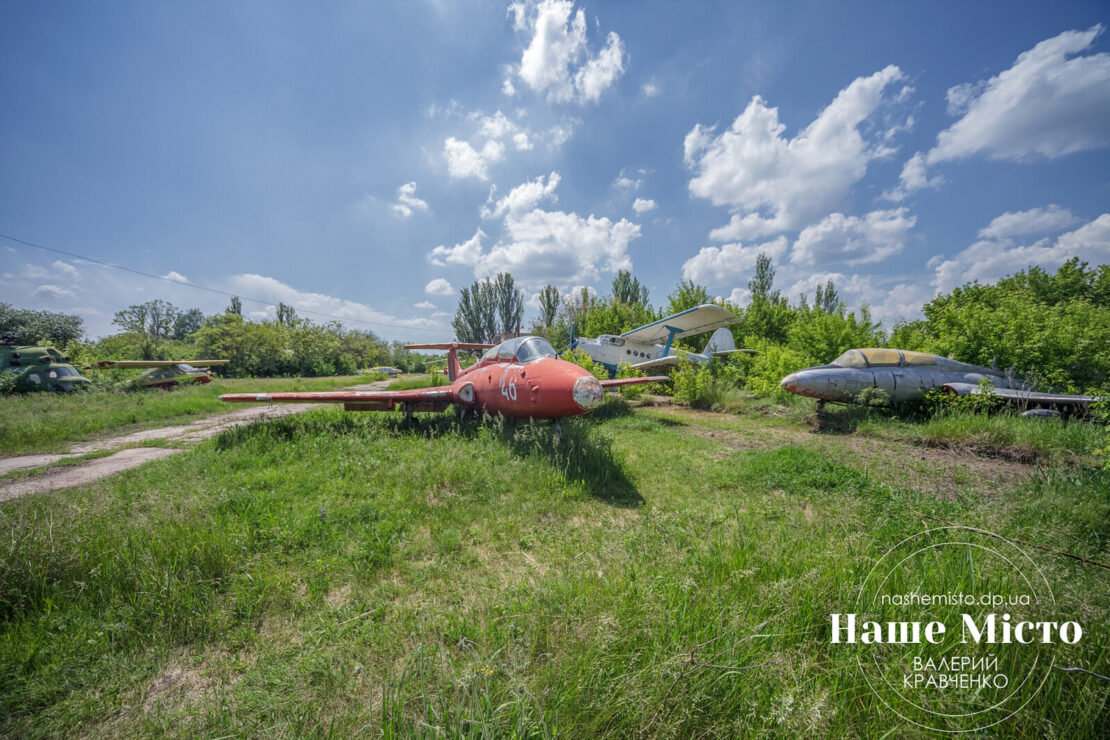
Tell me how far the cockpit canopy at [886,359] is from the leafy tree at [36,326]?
184 feet

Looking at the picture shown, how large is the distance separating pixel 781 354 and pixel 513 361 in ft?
33.7

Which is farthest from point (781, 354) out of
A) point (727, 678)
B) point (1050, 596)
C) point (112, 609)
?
point (112, 609)

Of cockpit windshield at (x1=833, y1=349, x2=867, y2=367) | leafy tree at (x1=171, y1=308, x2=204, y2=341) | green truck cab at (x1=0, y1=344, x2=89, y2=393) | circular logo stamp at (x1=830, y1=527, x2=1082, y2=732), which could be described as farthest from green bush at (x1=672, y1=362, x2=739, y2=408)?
leafy tree at (x1=171, y1=308, x2=204, y2=341)

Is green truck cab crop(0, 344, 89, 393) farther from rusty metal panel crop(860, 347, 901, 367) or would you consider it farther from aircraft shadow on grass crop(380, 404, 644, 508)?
rusty metal panel crop(860, 347, 901, 367)

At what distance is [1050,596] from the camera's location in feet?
5.86

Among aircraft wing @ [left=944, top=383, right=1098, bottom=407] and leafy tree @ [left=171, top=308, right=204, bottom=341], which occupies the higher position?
leafy tree @ [left=171, top=308, right=204, bottom=341]

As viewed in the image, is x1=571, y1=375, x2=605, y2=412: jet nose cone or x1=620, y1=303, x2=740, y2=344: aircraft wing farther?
x1=620, y1=303, x2=740, y2=344: aircraft wing

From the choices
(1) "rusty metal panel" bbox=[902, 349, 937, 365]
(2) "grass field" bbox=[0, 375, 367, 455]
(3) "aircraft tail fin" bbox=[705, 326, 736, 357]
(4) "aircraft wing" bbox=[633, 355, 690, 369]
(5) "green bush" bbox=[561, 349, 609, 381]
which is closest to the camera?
(2) "grass field" bbox=[0, 375, 367, 455]

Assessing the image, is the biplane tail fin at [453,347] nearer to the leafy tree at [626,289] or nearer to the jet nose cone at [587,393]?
the jet nose cone at [587,393]

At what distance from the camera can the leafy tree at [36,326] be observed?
31498 millimetres

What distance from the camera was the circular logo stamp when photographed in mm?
1420

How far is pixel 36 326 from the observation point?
32656 millimetres

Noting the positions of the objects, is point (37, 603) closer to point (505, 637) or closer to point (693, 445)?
point (505, 637)

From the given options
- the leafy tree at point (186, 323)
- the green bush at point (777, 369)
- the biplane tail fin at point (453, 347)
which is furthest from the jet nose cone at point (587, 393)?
the leafy tree at point (186, 323)
